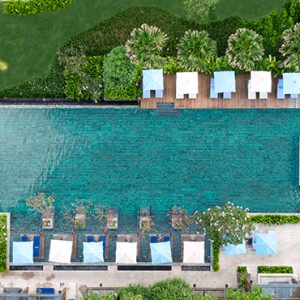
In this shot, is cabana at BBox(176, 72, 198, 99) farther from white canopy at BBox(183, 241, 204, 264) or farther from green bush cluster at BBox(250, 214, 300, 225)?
white canopy at BBox(183, 241, 204, 264)

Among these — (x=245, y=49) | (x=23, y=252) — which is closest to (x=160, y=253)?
(x=23, y=252)

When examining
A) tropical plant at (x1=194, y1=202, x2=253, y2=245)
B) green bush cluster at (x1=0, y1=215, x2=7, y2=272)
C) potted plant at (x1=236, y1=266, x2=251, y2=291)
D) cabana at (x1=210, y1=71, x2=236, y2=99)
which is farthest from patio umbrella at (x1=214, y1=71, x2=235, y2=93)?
green bush cluster at (x1=0, y1=215, x2=7, y2=272)

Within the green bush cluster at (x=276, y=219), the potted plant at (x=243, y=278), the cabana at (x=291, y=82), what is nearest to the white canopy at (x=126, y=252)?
the potted plant at (x=243, y=278)

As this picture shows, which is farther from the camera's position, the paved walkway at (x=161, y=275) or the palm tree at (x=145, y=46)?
the paved walkway at (x=161, y=275)

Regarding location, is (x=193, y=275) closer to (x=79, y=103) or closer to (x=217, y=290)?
(x=217, y=290)

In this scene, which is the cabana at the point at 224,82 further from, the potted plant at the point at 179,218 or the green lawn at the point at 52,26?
the potted plant at the point at 179,218

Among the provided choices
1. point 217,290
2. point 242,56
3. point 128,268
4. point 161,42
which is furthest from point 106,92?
point 217,290
